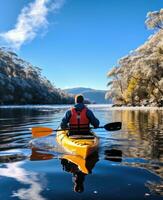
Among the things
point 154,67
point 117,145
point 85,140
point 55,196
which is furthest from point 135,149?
point 154,67

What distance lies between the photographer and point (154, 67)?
5600 cm

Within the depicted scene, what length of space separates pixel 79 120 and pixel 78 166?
360 centimetres

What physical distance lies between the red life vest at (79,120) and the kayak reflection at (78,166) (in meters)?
1.62

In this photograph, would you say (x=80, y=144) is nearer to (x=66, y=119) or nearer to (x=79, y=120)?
(x=79, y=120)

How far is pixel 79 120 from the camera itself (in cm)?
1401

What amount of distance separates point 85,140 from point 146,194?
4979mm

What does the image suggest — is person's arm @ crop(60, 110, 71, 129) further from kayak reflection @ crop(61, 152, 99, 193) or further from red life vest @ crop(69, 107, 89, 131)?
kayak reflection @ crop(61, 152, 99, 193)

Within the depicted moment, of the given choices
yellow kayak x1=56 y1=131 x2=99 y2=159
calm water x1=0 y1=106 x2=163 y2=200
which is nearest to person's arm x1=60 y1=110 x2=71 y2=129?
yellow kayak x1=56 y1=131 x2=99 y2=159

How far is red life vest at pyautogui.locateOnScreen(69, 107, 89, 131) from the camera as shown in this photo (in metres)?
14.0

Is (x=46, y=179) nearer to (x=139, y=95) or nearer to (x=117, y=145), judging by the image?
(x=117, y=145)

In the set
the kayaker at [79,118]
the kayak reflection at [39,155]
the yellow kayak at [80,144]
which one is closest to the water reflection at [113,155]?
the yellow kayak at [80,144]

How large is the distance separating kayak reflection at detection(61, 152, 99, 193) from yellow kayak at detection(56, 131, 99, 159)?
Result: 0.64ft

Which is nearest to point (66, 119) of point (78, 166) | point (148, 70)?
point (78, 166)

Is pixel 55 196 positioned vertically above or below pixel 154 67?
below
